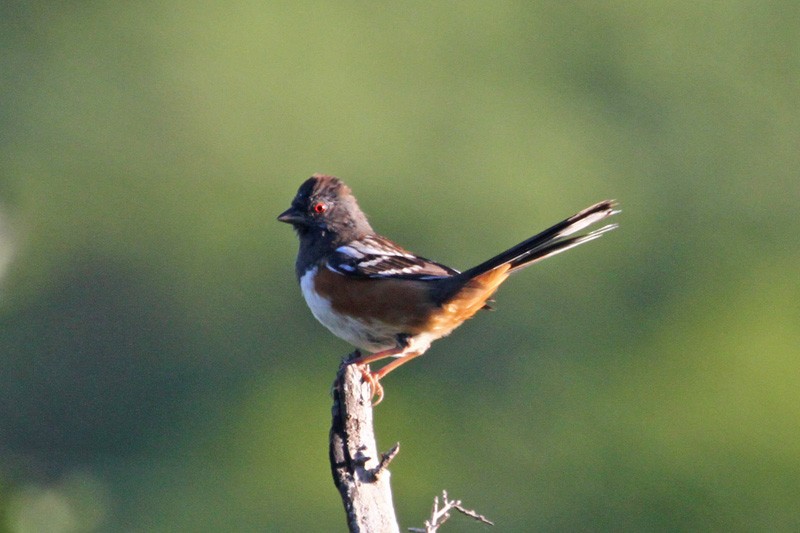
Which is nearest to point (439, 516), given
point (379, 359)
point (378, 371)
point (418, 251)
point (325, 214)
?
point (378, 371)

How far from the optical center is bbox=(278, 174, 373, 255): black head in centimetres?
632

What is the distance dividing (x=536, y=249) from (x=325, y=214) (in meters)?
1.53

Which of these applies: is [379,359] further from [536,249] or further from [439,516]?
[439,516]

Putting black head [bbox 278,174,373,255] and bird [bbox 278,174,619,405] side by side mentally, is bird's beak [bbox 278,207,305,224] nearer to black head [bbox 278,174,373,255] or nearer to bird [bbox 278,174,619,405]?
black head [bbox 278,174,373,255]

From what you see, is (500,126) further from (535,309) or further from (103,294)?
(103,294)

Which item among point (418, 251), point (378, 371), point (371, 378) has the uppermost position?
point (418, 251)

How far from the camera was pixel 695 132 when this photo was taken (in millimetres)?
36844

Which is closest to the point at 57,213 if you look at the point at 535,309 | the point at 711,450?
the point at 535,309

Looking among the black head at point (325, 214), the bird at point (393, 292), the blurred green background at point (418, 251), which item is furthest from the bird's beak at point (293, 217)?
the blurred green background at point (418, 251)

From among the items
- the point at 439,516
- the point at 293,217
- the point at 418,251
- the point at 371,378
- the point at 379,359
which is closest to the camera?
the point at 439,516

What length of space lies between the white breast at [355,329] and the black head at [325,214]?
19.4 inches

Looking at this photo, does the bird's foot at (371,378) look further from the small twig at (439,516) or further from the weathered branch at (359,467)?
the small twig at (439,516)

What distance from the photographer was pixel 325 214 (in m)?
6.40

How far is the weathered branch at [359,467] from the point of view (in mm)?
3896
